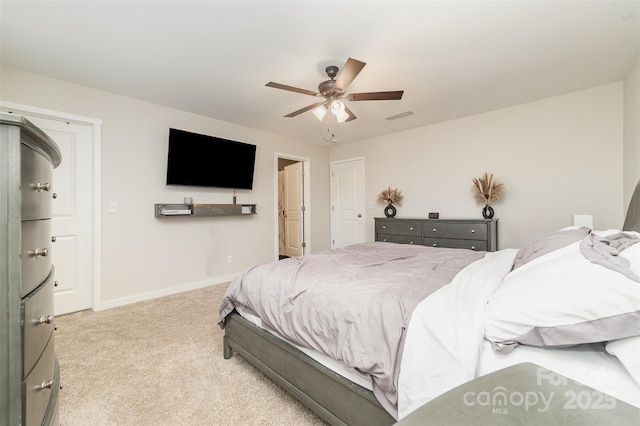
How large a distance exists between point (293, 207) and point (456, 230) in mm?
3283

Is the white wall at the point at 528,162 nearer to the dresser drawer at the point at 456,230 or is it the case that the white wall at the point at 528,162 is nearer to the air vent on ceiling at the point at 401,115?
the dresser drawer at the point at 456,230

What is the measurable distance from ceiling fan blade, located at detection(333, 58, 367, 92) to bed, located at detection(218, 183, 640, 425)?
4.81 feet

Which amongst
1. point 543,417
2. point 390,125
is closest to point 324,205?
point 390,125

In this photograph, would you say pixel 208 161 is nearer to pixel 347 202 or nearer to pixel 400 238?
pixel 347 202

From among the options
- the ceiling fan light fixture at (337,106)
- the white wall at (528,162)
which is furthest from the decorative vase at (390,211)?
the ceiling fan light fixture at (337,106)

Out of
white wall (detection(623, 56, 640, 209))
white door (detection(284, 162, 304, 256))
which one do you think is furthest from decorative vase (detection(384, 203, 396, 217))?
white wall (detection(623, 56, 640, 209))

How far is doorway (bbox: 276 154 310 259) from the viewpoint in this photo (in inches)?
210

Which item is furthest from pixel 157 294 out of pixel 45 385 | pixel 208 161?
pixel 45 385

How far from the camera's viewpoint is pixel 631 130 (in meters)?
2.53

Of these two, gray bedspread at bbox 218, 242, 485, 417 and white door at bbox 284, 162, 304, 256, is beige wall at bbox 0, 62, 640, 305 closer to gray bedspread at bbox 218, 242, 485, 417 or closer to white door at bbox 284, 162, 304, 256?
white door at bbox 284, 162, 304, 256

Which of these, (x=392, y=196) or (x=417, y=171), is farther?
(x=392, y=196)

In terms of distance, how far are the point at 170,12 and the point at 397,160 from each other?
3.73m

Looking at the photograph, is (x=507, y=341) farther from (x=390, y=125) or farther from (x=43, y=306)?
(x=390, y=125)

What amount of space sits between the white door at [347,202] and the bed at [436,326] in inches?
133
